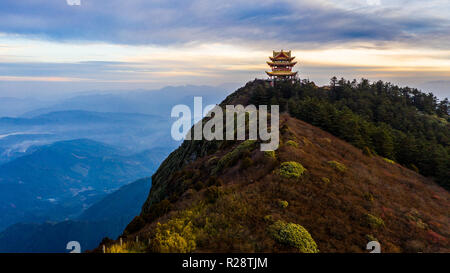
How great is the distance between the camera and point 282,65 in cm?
8794

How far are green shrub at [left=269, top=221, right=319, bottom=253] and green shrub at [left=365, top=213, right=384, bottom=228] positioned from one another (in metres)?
5.02

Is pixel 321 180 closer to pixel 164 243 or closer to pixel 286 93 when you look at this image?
pixel 164 243

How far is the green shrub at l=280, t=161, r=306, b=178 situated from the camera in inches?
716

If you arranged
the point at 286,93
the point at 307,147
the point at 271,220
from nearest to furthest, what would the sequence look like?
the point at 271,220, the point at 307,147, the point at 286,93

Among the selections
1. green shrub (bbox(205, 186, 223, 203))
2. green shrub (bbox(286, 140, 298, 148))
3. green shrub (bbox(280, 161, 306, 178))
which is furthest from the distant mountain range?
green shrub (bbox(280, 161, 306, 178))

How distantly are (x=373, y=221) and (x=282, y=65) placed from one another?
8183cm

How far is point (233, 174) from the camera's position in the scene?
21484mm

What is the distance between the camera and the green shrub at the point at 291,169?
18.2 metres

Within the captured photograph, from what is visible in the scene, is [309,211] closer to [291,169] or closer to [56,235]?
[291,169]

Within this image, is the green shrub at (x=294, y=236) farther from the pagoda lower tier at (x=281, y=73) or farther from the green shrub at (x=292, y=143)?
the pagoda lower tier at (x=281, y=73)

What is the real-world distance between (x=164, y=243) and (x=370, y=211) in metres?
13.7

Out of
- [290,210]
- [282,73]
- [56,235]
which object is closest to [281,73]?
[282,73]

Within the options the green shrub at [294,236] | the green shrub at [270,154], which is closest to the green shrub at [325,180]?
the green shrub at [270,154]
